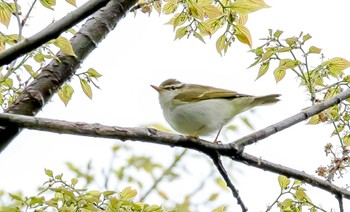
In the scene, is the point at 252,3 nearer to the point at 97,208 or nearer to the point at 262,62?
the point at 262,62

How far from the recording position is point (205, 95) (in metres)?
2.51

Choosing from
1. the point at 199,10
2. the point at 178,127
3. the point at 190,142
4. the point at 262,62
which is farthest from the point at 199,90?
the point at 190,142

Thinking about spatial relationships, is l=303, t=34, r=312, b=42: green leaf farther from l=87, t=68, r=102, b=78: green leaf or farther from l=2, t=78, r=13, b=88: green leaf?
l=2, t=78, r=13, b=88: green leaf

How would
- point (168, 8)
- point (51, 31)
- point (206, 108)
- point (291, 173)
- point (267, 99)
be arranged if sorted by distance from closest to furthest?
point (51, 31), point (291, 173), point (168, 8), point (267, 99), point (206, 108)

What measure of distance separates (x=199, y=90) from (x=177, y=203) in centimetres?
55

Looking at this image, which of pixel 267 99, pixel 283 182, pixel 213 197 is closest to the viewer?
pixel 283 182

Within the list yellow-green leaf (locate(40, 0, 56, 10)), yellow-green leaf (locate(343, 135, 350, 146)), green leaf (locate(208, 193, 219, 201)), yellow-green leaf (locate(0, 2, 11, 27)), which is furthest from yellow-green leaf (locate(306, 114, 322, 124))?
yellow-green leaf (locate(0, 2, 11, 27))

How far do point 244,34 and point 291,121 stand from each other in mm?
331

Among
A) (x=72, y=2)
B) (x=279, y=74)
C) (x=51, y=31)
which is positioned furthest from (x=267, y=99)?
(x=51, y=31)

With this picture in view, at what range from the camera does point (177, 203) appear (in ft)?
7.80

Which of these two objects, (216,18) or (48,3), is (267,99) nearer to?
(216,18)

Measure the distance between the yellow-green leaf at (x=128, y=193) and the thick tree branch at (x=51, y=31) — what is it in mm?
592

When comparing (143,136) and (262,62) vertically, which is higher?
(262,62)

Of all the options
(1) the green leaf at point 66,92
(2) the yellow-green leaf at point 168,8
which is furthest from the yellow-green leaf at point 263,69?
(1) the green leaf at point 66,92
